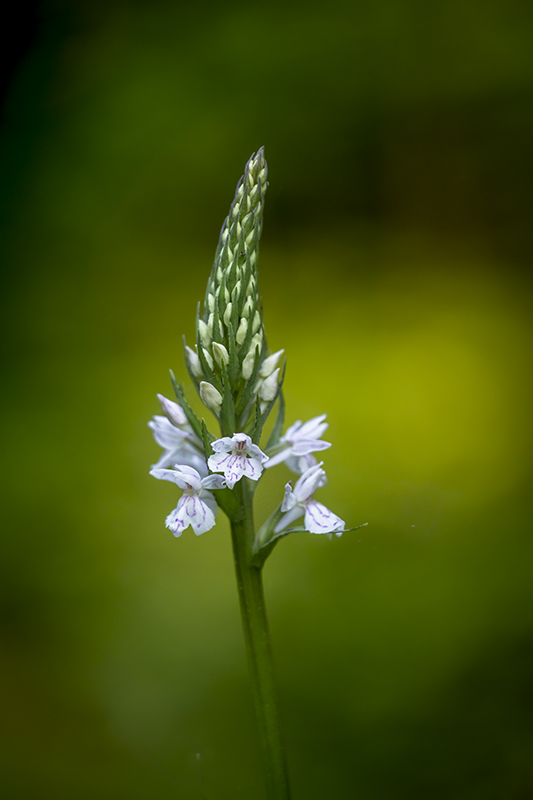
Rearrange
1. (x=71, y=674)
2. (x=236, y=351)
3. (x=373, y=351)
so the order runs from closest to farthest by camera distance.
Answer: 1. (x=236, y=351)
2. (x=71, y=674)
3. (x=373, y=351)

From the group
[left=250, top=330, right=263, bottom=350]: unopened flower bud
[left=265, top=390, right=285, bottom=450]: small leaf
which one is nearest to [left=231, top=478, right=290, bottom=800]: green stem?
[left=265, top=390, right=285, bottom=450]: small leaf

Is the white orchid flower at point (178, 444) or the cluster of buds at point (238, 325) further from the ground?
the cluster of buds at point (238, 325)

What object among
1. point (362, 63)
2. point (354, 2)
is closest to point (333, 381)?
point (362, 63)

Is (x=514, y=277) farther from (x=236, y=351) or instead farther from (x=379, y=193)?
(x=236, y=351)

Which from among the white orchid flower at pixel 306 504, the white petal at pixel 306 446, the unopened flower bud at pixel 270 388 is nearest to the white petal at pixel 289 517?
the white orchid flower at pixel 306 504

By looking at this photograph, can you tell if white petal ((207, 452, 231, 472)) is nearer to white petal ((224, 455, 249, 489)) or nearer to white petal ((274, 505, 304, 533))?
white petal ((224, 455, 249, 489))

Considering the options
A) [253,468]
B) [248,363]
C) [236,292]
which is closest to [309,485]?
[253,468]

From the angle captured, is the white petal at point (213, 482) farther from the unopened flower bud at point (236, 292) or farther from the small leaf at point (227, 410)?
the unopened flower bud at point (236, 292)
